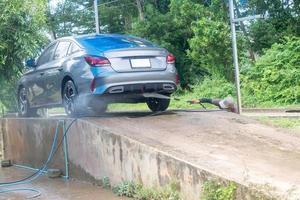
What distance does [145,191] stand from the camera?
6.15 m

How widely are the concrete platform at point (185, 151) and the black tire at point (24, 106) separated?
84 cm

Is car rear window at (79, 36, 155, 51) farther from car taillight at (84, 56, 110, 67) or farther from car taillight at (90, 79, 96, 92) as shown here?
car taillight at (90, 79, 96, 92)

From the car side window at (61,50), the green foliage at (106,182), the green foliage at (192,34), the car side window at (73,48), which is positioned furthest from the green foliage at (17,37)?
the green foliage at (192,34)

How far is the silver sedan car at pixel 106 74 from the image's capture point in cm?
773

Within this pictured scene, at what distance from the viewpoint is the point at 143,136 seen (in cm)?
674

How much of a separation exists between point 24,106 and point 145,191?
5.19 metres

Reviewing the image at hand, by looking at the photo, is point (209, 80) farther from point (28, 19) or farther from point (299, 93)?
point (28, 19)

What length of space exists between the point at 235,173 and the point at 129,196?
6.61 feet

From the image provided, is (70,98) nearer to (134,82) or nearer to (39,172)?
(134,82)

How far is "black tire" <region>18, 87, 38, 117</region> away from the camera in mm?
10297

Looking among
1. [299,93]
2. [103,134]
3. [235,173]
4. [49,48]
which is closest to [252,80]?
[299,93]

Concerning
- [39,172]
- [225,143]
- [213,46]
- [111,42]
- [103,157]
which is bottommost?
[39,172]

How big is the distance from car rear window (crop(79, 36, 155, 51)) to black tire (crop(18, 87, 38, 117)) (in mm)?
2473

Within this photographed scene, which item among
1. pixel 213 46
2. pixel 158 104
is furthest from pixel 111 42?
pixel 213 46
